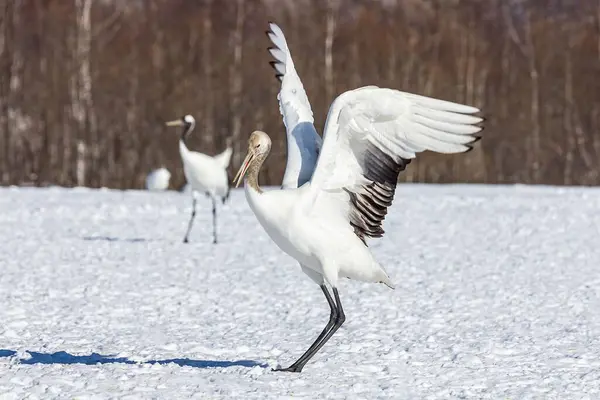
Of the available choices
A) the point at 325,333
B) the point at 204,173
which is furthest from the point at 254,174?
the point at 204,173

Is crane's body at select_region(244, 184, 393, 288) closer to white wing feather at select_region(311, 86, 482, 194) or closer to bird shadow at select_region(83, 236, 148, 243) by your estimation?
white wing feather at select_region(311, 86, 482, 194)

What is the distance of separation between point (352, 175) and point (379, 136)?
28cm

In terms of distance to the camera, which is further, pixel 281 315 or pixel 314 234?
pixel 281 315

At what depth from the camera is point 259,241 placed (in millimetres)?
13438

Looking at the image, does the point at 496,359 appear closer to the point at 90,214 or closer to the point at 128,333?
the point at 128,333

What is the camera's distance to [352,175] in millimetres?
5562

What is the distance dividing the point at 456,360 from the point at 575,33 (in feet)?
96.6

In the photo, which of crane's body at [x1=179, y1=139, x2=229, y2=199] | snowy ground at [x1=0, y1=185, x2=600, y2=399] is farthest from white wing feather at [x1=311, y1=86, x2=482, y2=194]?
crane's body at [x1=179, y1=139, x2=229, y2=199]

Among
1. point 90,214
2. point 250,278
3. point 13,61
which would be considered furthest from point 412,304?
point 13,61

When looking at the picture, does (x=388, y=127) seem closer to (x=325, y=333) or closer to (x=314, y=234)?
(x=314, y=234)

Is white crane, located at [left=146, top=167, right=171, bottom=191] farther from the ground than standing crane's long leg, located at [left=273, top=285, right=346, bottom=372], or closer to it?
closer to it

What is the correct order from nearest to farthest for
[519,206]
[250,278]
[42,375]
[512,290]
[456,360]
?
[42,375], [456,360], [512,290], [250,278], [519,206]

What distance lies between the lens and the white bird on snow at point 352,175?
17.3 ft

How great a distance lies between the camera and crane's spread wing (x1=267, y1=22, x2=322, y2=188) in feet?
18.9
